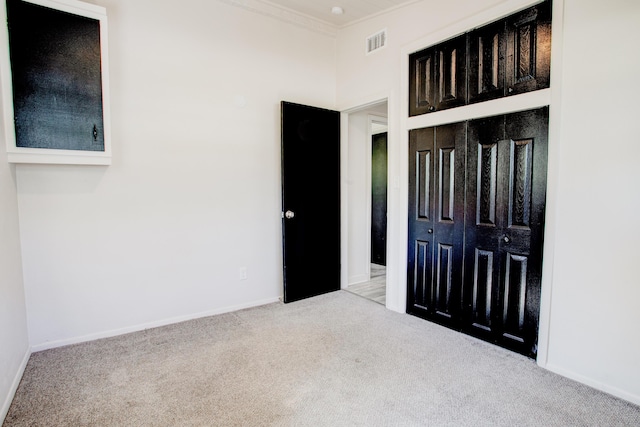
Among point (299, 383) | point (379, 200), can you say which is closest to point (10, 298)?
point (299, 383)

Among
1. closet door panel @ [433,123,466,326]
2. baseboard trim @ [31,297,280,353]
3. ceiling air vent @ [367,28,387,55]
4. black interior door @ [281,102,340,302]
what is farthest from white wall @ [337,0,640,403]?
baseboard trim @ [31,297,280,353]

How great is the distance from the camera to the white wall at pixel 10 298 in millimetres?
1873

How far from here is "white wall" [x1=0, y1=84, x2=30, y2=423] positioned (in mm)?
1873

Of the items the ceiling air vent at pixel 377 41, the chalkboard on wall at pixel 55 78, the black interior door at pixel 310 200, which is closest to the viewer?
the chalkboard on wall at pixel 55 78

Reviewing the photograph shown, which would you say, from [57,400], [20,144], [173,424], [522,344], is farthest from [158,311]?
[522,344]

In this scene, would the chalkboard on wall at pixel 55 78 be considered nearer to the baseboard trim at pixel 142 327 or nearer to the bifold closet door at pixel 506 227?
the baseboard trim at pixel 142 327

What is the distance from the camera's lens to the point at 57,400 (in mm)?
1920

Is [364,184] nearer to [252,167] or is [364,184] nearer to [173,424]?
[252,167]

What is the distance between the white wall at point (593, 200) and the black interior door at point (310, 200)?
191cm

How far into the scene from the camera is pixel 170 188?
117 inches

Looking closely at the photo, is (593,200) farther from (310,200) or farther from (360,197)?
(360,197)

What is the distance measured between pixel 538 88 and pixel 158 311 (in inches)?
138

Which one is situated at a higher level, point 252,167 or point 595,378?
point 252,167

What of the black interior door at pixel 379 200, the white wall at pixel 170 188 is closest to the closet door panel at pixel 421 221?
the white wall at pixel 170 188
